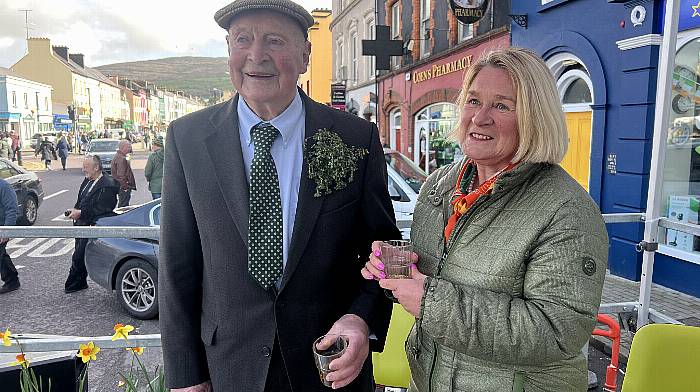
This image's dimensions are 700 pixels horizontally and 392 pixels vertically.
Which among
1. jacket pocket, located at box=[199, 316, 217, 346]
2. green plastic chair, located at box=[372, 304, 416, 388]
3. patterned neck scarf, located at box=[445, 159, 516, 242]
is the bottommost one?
green plastic chair, located at box=[372, 304, 416, 388]

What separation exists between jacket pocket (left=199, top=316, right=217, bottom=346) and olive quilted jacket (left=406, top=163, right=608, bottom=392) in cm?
66

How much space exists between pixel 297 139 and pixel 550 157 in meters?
0.76

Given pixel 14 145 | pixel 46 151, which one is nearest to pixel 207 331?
pixel 14 145

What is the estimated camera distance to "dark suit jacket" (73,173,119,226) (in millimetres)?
6410

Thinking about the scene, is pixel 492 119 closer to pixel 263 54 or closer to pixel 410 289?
pixel 410 289

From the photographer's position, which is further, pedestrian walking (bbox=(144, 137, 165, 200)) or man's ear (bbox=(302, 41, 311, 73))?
pedestrian walking (bbox=(144, 137, 165, 200))

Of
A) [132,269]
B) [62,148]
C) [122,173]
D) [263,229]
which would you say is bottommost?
[132,269]

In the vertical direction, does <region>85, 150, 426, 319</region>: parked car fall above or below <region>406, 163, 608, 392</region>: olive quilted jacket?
below

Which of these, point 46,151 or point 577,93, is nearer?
point 577,93

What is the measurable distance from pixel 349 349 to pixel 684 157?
6.18 metres

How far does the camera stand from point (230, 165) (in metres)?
1.57

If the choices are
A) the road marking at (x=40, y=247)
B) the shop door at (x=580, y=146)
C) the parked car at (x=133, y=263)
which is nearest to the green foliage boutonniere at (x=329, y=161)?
the parked car at (x=133, y=263)

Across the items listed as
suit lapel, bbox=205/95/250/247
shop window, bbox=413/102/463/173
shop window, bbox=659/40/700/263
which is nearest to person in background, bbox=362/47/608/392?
suit lapel, bbox=205/95/250/247

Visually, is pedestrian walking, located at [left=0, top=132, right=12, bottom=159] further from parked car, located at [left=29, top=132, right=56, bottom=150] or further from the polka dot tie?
the polka dot tie
